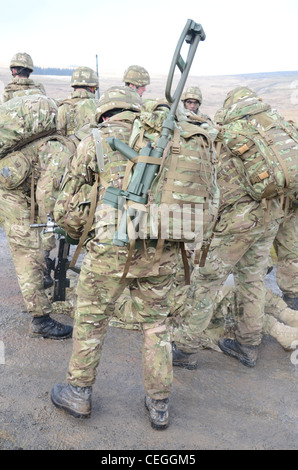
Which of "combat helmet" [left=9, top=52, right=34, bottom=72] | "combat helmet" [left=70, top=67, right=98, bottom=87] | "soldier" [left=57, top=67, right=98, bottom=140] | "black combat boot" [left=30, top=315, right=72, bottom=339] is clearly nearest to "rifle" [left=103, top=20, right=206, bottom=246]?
"black combat boot" [left=30, top=315, right=72, bottom=339]

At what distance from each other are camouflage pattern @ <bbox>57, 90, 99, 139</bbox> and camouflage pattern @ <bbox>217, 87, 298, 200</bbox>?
10.6 ft

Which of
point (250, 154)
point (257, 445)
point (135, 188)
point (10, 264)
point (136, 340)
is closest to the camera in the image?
point (135, 188)

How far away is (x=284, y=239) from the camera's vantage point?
5.21 meters

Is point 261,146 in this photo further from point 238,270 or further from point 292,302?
point 292,302

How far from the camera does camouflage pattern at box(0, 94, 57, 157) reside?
11.9 feet

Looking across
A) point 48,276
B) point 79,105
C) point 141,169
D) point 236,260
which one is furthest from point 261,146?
point 79,105

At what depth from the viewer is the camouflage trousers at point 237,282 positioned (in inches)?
144

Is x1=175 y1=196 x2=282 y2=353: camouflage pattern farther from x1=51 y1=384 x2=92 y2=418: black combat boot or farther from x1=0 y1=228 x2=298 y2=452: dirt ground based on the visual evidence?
x1=51 y1=384 x2=92 y2=418: black combat boot

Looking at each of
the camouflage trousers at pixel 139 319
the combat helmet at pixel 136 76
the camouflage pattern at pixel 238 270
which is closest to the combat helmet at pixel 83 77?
the combat helmet at pixel 136 76

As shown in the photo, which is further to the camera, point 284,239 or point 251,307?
point 284,239

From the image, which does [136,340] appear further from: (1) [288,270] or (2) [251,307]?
(1) [288,270]

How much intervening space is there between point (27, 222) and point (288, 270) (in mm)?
3026

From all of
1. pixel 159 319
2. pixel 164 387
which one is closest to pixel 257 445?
pixel 164 387

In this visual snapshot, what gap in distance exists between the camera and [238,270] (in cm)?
400
